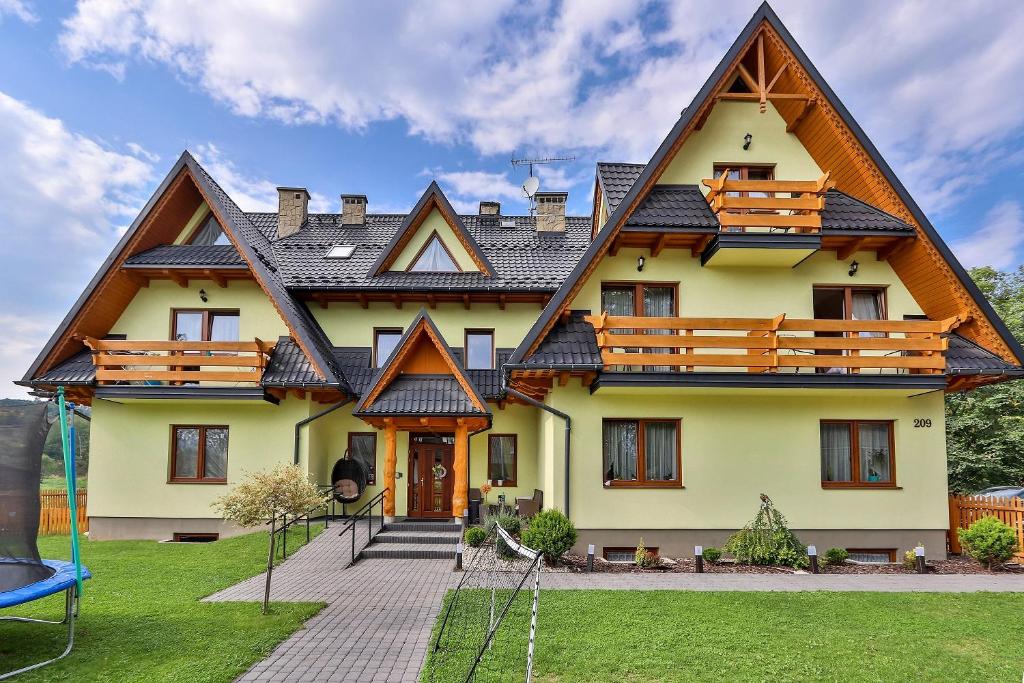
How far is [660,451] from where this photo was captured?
39.4ft

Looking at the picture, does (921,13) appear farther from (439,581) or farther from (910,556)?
(439,581)

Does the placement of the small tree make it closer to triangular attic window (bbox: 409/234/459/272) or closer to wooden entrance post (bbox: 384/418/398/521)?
wooden entrance post (bbox: 384/418/398/521)

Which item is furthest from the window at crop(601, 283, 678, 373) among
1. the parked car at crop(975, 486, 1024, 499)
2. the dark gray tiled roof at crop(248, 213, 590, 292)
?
the parked car at crop(975, 486, 1024, 499)

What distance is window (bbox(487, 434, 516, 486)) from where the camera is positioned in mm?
15703

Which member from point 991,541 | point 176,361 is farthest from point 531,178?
point 991,541

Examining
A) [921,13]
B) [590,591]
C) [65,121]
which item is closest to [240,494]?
[590,591]

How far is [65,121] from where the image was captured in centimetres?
1255

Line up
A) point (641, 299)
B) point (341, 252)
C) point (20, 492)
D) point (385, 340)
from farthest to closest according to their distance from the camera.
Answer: point (341, 252), point (385, 340), point (641, 299), point (20, 492)

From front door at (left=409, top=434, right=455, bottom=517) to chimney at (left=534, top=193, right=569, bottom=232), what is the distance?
311 inches

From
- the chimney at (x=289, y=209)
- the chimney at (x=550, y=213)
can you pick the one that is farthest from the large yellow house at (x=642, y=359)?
the chimney at (x=550, y=213)

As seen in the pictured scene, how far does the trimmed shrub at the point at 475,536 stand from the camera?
12.1 m

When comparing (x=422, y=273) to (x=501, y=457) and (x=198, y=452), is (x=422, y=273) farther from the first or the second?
(x=198, y=452)

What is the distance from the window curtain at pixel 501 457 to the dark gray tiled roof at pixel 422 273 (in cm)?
410

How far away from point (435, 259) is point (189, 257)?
249 inches
